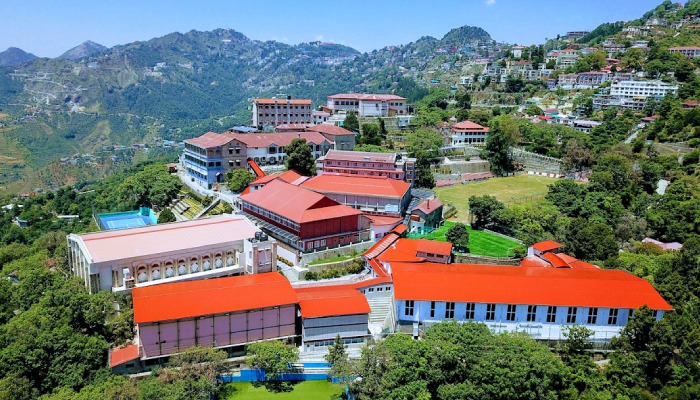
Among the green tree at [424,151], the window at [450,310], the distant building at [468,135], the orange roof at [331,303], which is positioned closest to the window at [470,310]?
the window at [450,310]

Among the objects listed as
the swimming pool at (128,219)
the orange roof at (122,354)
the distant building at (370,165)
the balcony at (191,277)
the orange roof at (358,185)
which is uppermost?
the distant building at (370,165)

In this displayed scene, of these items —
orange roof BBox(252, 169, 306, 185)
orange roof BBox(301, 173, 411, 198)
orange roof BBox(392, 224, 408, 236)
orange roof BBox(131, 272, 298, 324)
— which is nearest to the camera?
orange roof BBox(131, 272, 298, 324)

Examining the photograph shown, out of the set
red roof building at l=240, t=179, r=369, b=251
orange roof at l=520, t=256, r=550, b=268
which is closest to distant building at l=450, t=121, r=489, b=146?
red roof building at l=240, t=179, r=369, b=251

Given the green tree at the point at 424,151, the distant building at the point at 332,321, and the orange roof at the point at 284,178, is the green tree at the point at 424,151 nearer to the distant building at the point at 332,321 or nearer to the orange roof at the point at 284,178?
the orange roof at the point at 284,178

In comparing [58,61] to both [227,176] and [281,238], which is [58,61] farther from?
[281,238]

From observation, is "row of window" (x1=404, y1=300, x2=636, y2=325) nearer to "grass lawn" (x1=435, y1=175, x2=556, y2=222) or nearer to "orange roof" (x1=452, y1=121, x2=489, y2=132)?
"grass lawn" (x1=435, y1=175, x2=556, y2=222)

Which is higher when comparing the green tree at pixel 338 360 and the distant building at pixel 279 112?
the distant building at pixel 279 112

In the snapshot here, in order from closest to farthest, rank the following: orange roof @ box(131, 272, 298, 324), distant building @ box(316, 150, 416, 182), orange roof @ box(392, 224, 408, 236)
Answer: orange roof @ box(131, 272, 298, 324) → orange roof @ box(392, 224, 408, 236) → distant building @ box(316, 150, 416, 182)
